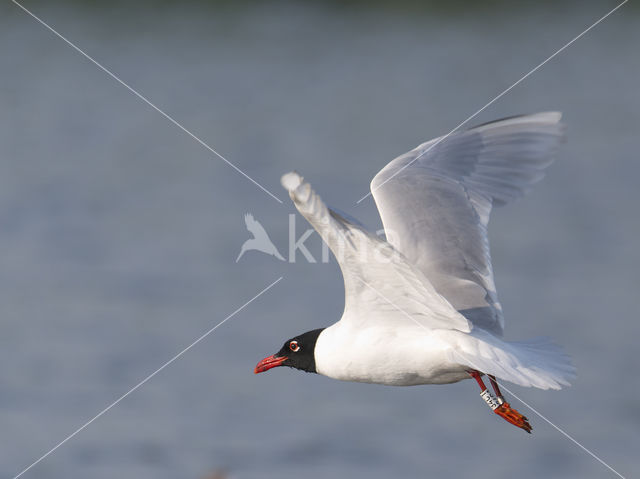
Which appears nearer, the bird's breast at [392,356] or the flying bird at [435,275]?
the flying bird at [435,275]

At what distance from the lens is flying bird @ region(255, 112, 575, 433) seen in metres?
5.36

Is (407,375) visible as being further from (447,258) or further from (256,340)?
(256,340)

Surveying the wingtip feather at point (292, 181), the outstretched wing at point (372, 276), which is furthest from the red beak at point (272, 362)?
the wingtip feather at point (292, 181)

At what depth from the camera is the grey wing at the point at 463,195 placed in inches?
253

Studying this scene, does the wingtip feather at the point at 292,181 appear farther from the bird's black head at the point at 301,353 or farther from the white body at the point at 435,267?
the bird's black head at the point at 301,353

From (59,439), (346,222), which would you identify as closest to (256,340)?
(59,439)

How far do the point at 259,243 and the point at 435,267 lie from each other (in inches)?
267

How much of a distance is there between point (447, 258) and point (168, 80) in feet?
46.0

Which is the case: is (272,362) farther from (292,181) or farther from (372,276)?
(292,181)

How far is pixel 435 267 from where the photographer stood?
645cm

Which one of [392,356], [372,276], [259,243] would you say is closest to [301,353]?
[392,356]

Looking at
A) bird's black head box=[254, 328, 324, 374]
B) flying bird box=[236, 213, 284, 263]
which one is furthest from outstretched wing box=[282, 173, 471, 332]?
flying bird box=[236, 213, 284, 263]

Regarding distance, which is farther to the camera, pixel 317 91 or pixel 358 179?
pixel 317 91

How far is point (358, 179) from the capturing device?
48.3ft
